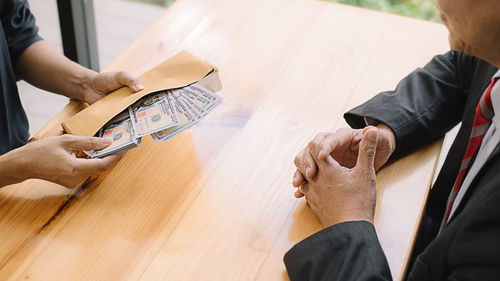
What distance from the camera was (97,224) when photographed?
1136mm

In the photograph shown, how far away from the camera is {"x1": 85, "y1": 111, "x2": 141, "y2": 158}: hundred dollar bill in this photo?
4.01ft

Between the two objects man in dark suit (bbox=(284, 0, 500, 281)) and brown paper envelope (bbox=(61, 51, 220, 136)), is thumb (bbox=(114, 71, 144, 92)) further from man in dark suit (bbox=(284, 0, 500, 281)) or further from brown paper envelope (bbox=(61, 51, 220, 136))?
man in dark suit (bbox=(284, 0, 500, 281))

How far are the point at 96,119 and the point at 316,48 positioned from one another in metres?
0.75

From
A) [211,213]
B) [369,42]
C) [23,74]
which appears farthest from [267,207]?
[23,74]

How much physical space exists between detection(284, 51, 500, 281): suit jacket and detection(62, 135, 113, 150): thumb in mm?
525

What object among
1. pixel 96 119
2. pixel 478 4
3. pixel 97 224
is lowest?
pixel 97 224

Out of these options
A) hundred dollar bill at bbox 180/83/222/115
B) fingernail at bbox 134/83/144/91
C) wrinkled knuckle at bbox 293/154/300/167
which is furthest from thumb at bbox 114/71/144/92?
wrinkled knuckle at bbox 293/154/300/167

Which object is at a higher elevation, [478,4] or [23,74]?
[478,4]

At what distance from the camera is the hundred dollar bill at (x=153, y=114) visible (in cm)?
125

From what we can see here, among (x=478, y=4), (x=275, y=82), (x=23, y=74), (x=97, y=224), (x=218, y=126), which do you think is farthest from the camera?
(x=23, y=74)

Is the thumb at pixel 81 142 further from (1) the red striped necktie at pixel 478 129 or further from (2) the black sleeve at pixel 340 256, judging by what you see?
(1) the red striped necktie at pixel 478 129

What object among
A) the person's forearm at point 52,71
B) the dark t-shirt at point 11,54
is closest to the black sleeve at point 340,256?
the person's forearm at point 52,71

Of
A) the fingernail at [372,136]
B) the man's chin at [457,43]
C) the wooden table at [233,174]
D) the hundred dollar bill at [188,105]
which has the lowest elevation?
the wooden table at [233,174]

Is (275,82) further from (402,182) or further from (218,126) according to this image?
(402,182)
